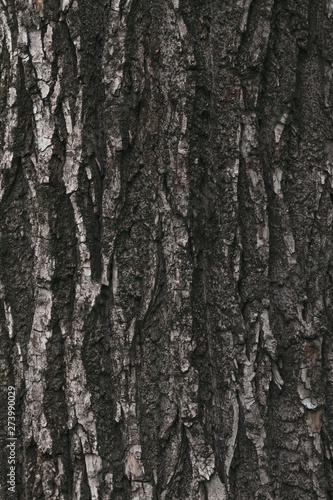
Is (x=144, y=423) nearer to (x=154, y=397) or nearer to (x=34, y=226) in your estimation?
(x=154, y=397)

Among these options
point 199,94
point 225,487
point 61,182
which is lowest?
point 225,487

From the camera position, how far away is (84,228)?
4.54 ft

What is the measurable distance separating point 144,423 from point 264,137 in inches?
34.6

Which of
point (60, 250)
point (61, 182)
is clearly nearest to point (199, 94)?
point (61, 182)

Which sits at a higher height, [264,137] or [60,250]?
[264,137]

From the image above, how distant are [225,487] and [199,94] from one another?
109 centimetres

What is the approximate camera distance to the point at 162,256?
1.39m

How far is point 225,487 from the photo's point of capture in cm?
137

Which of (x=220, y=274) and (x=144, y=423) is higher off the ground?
(x=220, y=274)

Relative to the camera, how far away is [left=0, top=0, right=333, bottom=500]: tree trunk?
138 cm

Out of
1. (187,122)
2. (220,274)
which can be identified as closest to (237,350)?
(220,274)

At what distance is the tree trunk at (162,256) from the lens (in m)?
1.38

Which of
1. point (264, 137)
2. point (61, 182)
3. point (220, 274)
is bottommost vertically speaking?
point (220, 274)

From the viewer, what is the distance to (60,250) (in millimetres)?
1396
